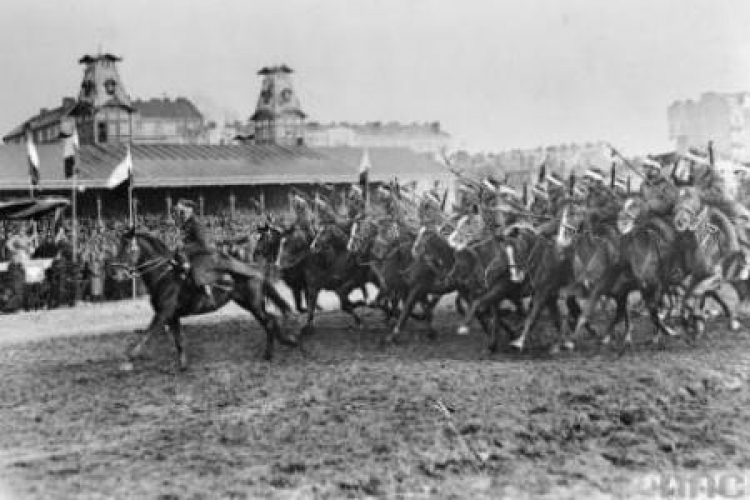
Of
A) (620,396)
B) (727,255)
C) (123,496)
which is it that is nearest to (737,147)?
(727,255)

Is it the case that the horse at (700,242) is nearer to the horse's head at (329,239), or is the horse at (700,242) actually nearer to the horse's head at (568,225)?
the horse's head at (568,225)

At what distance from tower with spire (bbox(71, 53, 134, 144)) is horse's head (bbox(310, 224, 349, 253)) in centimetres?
2826

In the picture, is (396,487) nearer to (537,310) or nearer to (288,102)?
(537,310)

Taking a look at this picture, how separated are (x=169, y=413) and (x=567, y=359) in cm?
494

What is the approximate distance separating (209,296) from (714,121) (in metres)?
22.6

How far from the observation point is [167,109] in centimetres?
7188

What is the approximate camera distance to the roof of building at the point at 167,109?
70500mm

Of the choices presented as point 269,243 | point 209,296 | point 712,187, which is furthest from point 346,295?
point 712,187

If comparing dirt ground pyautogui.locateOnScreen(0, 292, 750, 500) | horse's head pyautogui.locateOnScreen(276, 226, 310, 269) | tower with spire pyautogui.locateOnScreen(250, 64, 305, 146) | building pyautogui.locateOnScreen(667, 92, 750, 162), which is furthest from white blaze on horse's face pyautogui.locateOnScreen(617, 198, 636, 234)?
tower with spire pyautogui.locateOnScreen(250, 64, 305, 146)

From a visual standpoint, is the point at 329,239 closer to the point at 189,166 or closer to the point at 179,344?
the point at 179,344

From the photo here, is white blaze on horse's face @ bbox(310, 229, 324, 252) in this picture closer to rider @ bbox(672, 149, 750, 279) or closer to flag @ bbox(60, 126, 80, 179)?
rider @ bbox(672, 149, 750, 279)

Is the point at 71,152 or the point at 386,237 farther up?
the point at 71,152

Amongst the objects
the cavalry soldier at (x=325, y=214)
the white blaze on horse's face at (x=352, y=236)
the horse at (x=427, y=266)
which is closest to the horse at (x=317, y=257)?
the cavalry soldier at (x=325, y=214)

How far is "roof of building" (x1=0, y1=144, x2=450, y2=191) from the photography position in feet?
92.0
